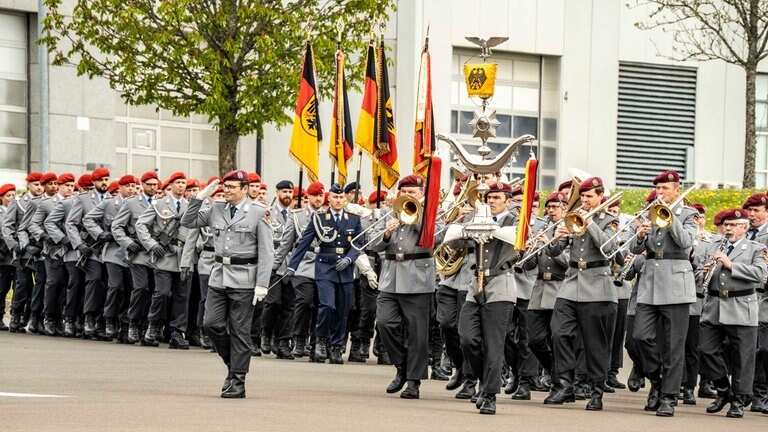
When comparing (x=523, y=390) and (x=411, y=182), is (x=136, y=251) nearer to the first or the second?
(x=411, y=182)

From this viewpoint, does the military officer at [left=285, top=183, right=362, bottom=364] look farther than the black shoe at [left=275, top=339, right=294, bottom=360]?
No

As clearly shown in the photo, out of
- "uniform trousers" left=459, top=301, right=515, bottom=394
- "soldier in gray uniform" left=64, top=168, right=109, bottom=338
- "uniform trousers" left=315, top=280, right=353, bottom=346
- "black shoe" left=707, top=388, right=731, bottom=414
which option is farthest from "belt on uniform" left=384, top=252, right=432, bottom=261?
"soldier in gray uniform" left=64, top=168, right=109, bottom=338

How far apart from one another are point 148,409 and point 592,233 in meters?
4.67

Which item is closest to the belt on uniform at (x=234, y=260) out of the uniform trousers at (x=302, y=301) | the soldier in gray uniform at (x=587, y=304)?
the soldier in gray uniform at (x=587, y=304)

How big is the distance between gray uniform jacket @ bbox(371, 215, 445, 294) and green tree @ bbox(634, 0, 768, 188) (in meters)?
15.5

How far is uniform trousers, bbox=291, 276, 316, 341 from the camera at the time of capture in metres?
19.2

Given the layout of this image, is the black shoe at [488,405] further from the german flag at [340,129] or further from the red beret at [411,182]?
the german flag at [340,129]

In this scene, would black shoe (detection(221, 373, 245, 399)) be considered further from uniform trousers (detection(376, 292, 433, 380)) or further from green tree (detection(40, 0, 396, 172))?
green tree (detection(40, 0, 396, 172))

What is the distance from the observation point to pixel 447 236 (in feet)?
47.3

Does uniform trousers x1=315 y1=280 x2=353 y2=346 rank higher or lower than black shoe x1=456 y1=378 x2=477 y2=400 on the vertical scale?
higher

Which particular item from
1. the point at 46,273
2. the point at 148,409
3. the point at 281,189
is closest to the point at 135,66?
the point at 46,273

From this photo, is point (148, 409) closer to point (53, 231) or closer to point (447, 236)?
point (447, 236)

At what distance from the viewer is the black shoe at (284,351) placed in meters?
19.4

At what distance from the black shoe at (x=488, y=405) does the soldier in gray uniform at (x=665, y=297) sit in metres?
1.64
